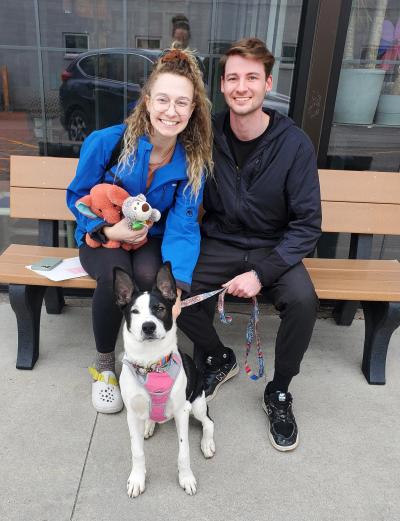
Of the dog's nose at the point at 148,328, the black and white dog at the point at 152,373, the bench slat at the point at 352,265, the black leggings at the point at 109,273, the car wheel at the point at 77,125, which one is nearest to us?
the dog's nose at the point at 148,328

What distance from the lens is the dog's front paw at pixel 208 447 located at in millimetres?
2357

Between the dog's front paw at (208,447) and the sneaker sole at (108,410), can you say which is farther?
the sneaker sole at (108,410)

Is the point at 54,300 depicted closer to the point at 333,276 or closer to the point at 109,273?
the point at 109,273

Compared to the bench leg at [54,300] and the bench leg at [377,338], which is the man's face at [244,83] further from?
the bench leg at [54,300]

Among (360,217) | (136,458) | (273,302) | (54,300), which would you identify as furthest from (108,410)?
(360,217)

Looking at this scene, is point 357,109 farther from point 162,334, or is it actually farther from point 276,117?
point 162,334

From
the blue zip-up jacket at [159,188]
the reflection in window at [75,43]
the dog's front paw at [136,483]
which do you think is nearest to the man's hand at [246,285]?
the blue zip-up jacket at [159,188]

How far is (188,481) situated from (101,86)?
3025mm

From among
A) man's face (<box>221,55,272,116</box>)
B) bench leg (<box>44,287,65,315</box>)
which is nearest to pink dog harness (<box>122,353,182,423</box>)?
man's face (<box>221,55,272,116</box>)

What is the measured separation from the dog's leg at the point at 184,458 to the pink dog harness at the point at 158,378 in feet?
0.31

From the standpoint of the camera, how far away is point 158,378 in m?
2.10

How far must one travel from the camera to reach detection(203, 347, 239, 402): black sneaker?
2.84 metres

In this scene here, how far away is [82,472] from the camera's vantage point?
226cm

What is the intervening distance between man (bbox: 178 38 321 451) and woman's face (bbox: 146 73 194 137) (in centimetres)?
32
